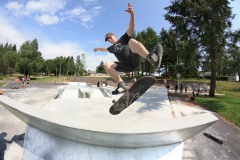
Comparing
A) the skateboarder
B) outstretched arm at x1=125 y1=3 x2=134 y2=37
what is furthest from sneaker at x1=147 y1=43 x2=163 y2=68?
outstretched arm at x1=125 y1=3 x2=134 y2=37

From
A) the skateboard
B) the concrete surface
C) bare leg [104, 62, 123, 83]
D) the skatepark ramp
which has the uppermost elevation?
bare leg [104, 62, 123, 83]

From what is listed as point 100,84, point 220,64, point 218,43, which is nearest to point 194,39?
point 218,43

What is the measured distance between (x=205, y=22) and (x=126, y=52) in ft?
68.0

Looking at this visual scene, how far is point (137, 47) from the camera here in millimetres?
4367

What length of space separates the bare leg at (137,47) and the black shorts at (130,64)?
10.5 inches

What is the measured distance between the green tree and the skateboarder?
19.4m

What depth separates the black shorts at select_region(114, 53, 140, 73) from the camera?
472 cm

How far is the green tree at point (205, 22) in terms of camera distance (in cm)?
2181

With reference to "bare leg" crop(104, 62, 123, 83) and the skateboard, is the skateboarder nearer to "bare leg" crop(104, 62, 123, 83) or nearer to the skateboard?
"bare leg" crop(104, 62, 123, 83)

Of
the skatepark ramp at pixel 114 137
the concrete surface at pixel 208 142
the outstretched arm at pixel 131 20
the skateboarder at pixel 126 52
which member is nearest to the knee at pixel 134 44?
the skateboarder at pixel 126 52

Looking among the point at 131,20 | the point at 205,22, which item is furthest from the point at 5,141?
the point at 205,22

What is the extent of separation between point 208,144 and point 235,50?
18663mm

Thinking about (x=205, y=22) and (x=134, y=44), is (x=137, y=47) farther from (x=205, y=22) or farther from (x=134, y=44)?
(x=205, y=22)

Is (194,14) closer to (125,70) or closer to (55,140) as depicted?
(125,70)
